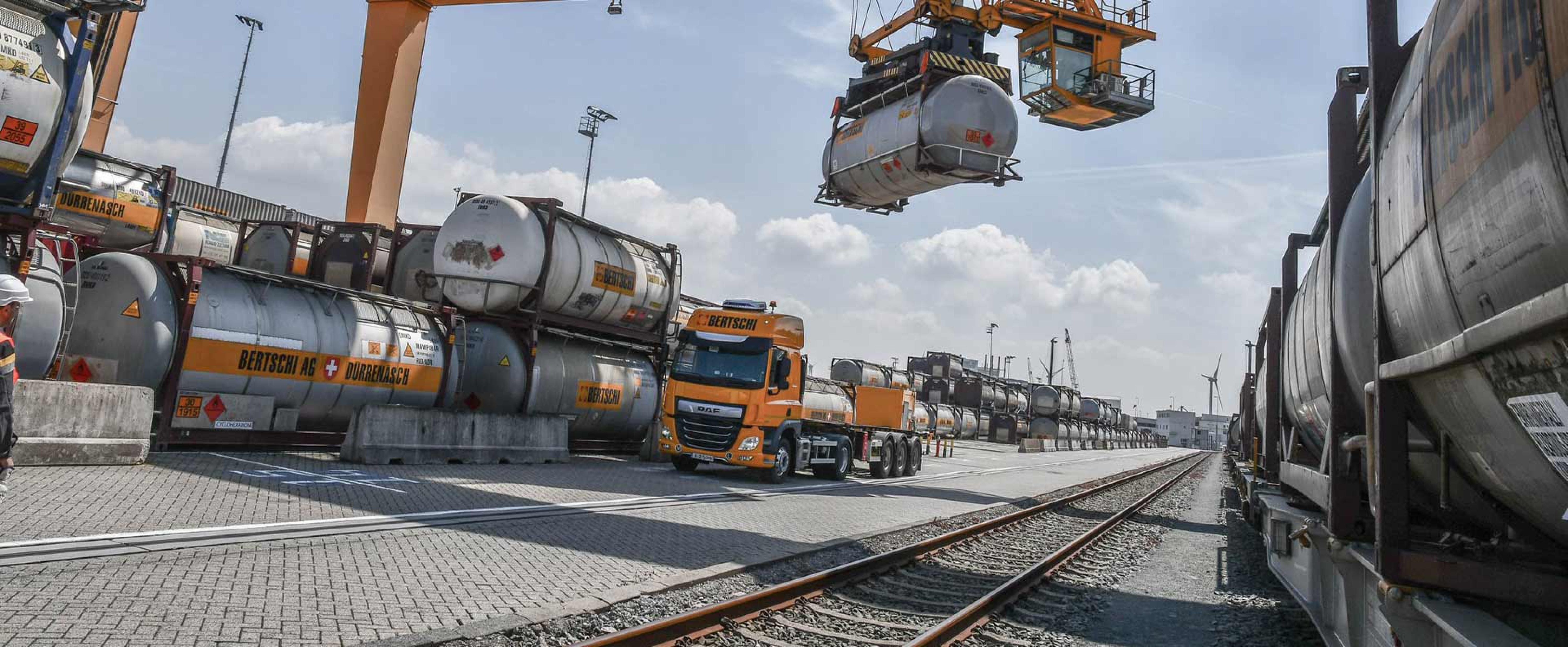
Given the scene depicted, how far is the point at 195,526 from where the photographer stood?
8.34 m

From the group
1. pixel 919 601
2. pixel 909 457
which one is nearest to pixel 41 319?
pixel 919 601

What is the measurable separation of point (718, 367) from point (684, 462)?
2252mm

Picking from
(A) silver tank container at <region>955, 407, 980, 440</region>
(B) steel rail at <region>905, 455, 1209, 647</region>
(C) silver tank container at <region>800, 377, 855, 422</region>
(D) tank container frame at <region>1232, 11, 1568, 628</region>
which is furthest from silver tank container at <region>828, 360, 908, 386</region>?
(D) tank container frame at <region>1232, 11, 1568, 628</region>

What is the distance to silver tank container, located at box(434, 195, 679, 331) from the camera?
59.4 feet

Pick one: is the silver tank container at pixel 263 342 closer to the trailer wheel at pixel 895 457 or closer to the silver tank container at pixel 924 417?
the trailer wheel at pixel 895 457

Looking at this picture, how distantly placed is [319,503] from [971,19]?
16214 mm

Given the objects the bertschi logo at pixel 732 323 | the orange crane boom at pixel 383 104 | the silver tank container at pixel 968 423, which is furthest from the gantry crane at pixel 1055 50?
the silver tank container at pixel 968 423

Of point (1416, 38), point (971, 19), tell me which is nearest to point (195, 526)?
point (1416, 38)

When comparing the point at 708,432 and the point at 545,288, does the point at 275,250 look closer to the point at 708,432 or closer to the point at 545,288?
the point at 545,288

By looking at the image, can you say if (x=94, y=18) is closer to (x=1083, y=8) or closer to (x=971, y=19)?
(x=971, y=19)

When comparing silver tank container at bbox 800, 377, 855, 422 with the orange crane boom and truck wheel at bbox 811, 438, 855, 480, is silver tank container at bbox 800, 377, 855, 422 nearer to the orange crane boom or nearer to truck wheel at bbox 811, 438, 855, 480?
truck wheel at bbox 811, 438, 855, 480

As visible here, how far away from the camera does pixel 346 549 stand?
8.02 meters

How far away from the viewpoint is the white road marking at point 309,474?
12.2m

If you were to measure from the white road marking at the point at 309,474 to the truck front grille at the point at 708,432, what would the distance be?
648 centimetres
